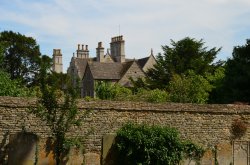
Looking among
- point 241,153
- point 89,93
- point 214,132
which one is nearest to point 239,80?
point 214,132

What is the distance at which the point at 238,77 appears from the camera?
3547 centimetres

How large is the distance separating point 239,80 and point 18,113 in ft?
74.6

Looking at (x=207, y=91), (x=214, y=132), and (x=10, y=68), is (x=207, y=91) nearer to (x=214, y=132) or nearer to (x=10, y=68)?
(x=214, y=132)

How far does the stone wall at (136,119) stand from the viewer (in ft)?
54.4

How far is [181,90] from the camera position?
37531mm

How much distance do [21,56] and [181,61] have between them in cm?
1950

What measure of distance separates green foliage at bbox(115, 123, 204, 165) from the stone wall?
1295 mm

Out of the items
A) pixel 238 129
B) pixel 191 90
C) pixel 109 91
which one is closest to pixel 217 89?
pixel 191 90

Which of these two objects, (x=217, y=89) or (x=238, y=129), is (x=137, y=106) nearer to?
(x=238, y=129)

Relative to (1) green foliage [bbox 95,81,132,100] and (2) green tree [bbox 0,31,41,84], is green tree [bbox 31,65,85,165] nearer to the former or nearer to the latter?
(1) green foliage [bbox 95,81,132,100]

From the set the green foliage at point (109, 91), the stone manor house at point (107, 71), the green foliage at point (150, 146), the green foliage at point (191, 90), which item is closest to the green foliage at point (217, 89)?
the green foliage at point (191, 90)

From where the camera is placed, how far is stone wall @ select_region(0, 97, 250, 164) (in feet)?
54.4

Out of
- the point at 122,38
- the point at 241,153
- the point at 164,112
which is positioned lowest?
the point at 241,153

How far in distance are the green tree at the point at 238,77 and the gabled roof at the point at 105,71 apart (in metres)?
23.8
